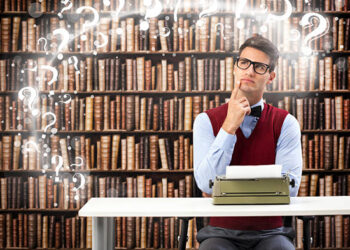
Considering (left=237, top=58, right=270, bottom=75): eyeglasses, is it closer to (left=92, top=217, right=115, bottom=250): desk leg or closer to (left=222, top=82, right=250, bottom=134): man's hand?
(left=222, top=82, right=250, bottom=134): man's hand

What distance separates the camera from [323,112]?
337 cm

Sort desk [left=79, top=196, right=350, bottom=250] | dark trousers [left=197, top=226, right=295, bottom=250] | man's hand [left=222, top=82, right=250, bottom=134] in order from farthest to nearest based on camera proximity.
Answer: man's hand [left=222, top=82, right=250, bottom=134] → dark trousers [left=197, top=226, right=295, bottom=250] → desk [left=79, top=196, right=350, bottom=250]

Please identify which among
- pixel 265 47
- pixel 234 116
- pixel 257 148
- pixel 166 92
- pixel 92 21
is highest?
pixel 92 21

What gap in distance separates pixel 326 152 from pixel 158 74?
156cm

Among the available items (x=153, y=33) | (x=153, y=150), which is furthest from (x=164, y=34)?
(x=153, y=150)

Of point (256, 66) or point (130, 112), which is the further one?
point (130, 112)

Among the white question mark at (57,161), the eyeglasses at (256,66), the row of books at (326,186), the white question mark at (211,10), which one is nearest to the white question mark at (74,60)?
the white question mark at (57,161)

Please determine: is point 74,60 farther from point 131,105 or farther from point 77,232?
point 77,232

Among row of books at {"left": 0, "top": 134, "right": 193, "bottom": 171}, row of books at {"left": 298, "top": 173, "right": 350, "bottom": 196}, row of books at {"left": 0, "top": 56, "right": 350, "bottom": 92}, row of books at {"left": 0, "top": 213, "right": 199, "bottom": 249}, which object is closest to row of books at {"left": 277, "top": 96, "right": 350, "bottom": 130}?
row of books at {"left": 0, "top": 56, "right": 350, "bottom": 92}

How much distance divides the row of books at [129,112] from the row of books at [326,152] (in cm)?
10

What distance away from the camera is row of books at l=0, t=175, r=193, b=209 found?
3.38 meters

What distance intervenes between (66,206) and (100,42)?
1.42 meters

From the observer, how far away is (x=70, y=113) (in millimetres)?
3391

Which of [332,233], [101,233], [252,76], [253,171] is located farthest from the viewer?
[332,233]
